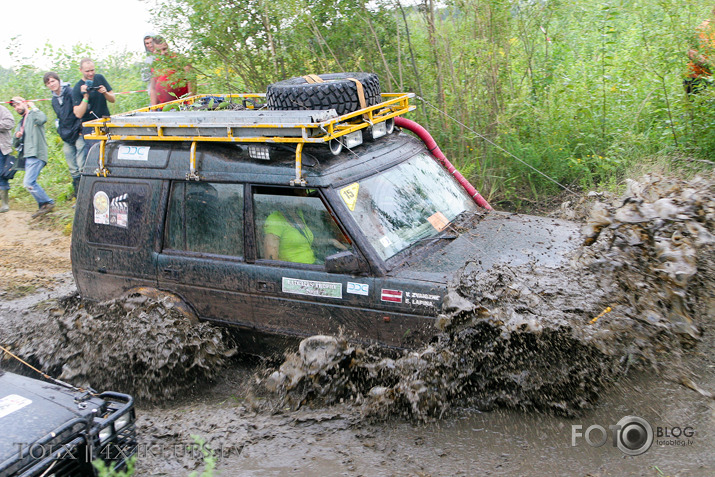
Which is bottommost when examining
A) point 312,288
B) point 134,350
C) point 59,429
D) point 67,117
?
point 134,350

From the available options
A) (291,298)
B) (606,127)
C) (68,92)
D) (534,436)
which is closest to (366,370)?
(291,298)

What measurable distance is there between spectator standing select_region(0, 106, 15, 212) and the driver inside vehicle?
6896mm

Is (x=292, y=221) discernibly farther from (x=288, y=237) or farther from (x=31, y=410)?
(x=31, y=410)

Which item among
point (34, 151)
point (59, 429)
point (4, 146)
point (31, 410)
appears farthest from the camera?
point (4, 146)

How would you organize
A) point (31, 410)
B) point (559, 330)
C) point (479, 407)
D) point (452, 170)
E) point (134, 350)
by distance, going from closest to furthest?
point (31, 410), point (559, 330), point (479, 407), point (134, 350), point (452, 170)

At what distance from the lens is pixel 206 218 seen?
4.39m

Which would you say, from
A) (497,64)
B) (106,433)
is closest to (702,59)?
(497,64)

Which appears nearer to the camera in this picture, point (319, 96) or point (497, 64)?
point (319, 96)

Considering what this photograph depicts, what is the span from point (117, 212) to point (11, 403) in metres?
2.02

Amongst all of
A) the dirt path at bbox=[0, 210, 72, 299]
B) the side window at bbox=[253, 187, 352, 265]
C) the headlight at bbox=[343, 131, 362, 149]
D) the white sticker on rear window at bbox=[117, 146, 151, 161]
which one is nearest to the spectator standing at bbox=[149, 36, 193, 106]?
the dirt path at bbox=[0, 210, 72, 299]

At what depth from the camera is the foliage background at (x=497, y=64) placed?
6906mm

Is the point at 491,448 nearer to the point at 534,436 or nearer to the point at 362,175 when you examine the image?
the point at 534,436

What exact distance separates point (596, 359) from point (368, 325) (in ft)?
4.35

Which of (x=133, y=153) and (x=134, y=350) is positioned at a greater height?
(x=133, y=153)
